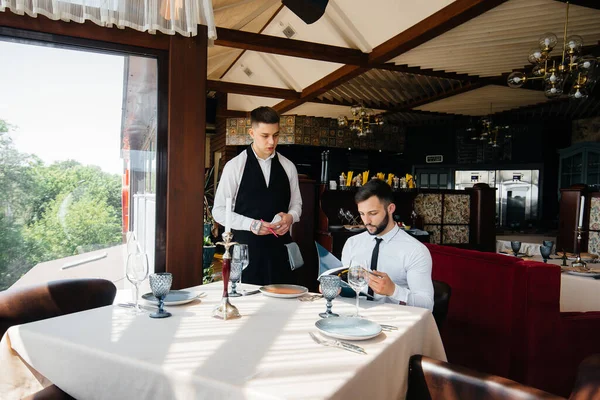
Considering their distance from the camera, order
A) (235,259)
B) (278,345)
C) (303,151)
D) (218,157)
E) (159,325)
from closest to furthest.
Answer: (278,345) < (159,325) < (235,259) < (303,151) < (218,157)

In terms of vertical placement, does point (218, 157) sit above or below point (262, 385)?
above

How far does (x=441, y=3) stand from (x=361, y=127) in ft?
14.1

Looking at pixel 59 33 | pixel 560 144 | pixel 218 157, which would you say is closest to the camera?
pixel 59 33

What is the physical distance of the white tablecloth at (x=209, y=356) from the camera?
1142mm

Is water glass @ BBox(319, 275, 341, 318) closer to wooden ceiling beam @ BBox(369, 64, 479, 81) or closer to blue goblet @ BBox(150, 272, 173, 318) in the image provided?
blue goblet @ BBox(150, 272, 173, 318)

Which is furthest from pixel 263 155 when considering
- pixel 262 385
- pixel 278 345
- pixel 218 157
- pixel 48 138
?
pixel 218 157

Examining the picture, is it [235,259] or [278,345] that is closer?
[278,345]

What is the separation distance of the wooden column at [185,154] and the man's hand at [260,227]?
26.0 inches

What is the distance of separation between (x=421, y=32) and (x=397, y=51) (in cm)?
78

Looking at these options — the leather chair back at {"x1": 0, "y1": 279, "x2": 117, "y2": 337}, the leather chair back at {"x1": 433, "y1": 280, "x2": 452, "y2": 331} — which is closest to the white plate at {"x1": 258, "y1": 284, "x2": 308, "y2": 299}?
the leather chair back at {"x1": 433, "y1": 280, "x2": 452, "y2": 331}

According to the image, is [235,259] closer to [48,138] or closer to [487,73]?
[48,138]

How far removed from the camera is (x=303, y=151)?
12602 millimetres

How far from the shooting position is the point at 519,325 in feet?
8.42

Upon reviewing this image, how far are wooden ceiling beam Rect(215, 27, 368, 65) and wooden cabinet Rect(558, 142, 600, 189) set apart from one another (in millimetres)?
6080
